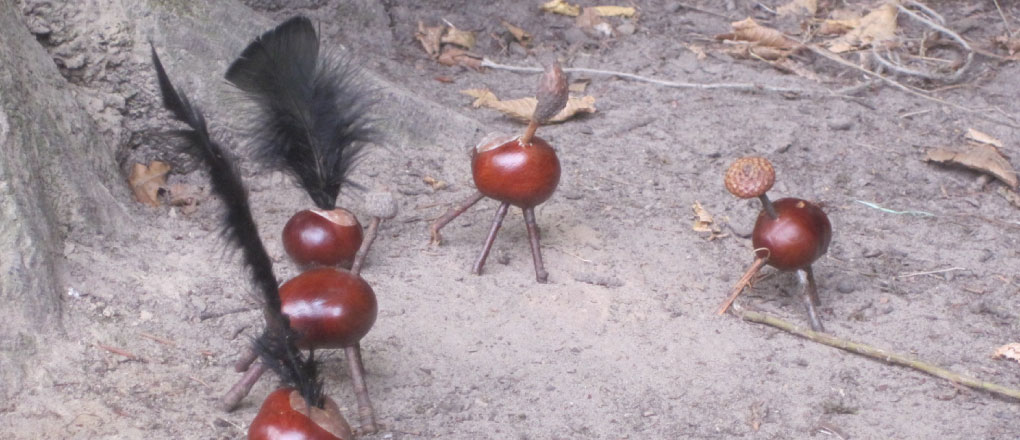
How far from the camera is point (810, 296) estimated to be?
3068 millimetres

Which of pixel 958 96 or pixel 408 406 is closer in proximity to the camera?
pixel 408 406

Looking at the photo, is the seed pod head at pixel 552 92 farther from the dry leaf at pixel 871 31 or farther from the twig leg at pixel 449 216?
the dry leaf at pixel 871 31

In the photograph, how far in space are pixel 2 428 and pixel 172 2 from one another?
71.3 inches

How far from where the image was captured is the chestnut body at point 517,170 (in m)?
3.04

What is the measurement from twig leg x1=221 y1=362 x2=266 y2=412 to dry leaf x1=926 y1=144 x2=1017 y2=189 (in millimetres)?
2924

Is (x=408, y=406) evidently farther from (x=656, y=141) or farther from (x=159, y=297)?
(x=656, y=141)

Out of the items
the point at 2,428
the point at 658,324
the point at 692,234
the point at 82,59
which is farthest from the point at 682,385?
Result: the point at 82,59

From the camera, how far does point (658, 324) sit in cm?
305

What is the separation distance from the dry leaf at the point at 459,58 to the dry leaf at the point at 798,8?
5.60 feet

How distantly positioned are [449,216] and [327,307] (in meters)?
1.05

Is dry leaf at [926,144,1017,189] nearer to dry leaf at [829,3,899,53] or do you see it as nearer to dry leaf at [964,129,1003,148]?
dry leaf at [964,129,1003,148]

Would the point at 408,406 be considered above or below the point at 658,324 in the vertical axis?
above

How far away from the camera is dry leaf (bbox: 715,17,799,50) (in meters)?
5.13

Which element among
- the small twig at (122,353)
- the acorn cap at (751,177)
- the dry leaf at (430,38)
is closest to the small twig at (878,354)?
the acorn cap at (751,177)
